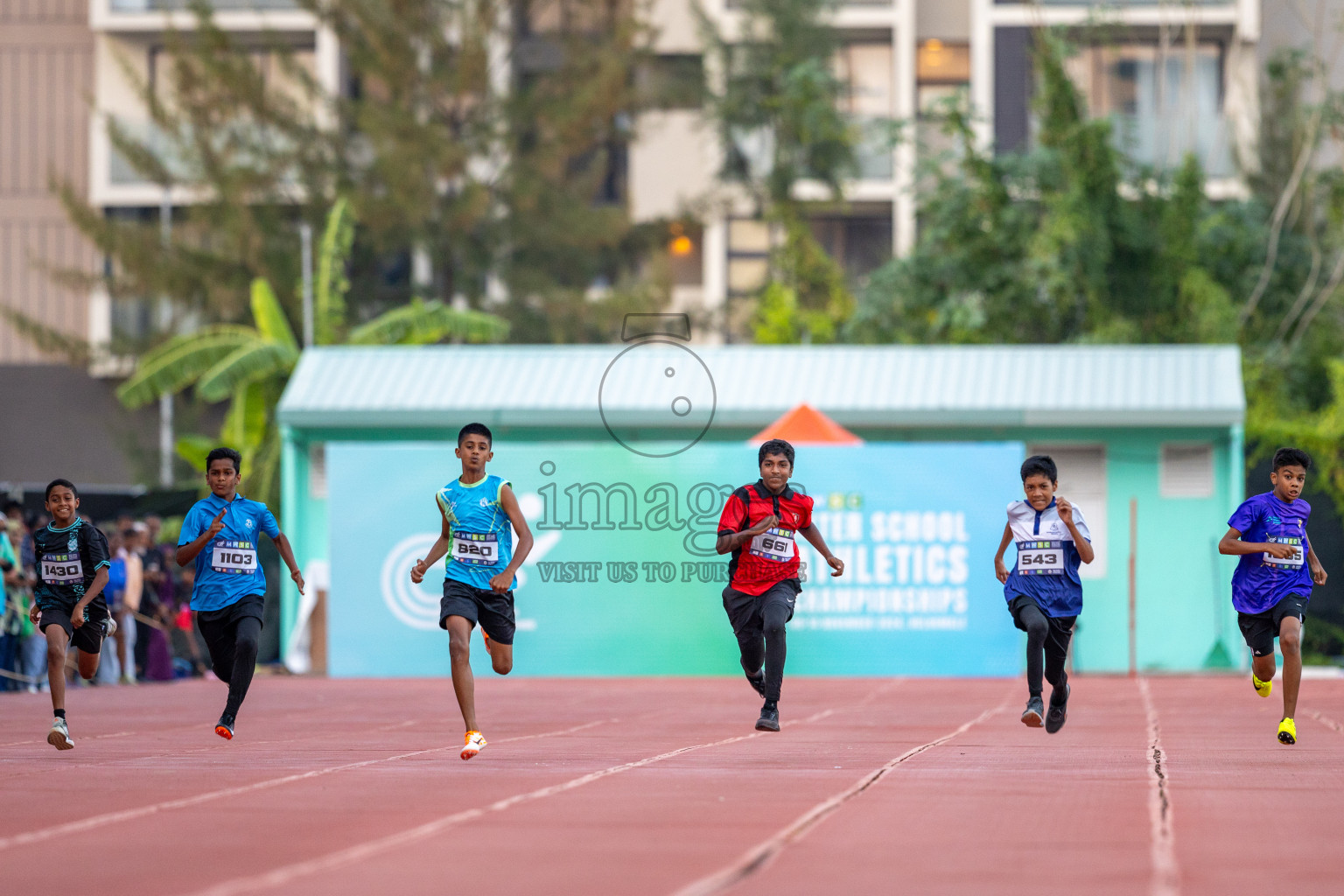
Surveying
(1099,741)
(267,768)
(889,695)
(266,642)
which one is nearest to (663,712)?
(889,695)

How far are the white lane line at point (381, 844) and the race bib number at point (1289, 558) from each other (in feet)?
14.1

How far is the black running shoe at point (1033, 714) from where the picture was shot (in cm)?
1192

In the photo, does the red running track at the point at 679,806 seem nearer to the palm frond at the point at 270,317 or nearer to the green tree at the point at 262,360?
the green tree at the point at 262,360

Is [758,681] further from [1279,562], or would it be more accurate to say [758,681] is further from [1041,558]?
[1279,562]

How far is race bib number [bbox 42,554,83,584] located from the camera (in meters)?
12.1

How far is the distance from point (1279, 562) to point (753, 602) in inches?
134

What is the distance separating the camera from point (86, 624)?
12383mm

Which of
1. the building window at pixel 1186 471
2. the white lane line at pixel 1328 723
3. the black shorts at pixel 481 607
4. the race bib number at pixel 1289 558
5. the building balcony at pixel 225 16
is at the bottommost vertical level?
the white lane line at pixel 1328 723

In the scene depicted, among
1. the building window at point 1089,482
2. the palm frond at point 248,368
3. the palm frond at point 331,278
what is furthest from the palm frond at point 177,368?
the building window at point 1089,482

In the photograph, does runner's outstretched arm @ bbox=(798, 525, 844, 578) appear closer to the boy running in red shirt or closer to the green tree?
the boy running in red shirt

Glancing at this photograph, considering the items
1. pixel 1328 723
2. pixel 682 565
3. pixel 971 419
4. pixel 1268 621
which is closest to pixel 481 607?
pixel 1268 621

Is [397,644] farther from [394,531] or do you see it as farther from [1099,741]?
[1099,741]

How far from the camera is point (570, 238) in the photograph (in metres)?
41.6

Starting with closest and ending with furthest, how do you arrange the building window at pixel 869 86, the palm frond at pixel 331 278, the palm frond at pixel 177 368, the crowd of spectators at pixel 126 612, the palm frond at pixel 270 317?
1. the crowd of spectators at pixel 126 612
2. the palm frond at pixel 177 368
3. the palm frond at pixel 270 317
4. the palm frond at pixel 331 278
5. the building window at pixel 869 86
